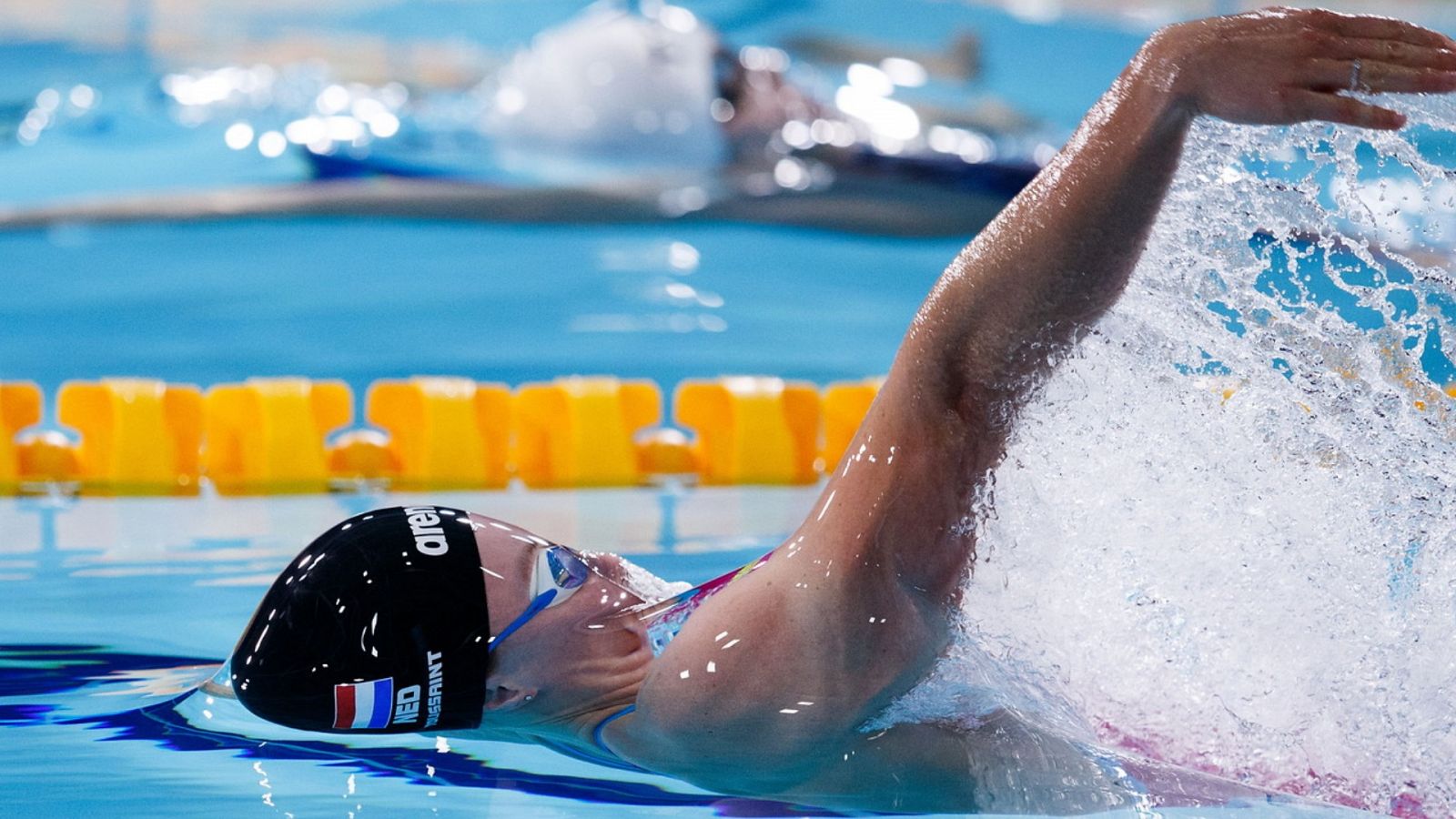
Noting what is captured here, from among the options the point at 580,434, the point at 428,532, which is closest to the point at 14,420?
the point at 580,434

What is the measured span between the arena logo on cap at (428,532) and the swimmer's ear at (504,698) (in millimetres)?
167

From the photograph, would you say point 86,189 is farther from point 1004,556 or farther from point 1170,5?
point 1170,5

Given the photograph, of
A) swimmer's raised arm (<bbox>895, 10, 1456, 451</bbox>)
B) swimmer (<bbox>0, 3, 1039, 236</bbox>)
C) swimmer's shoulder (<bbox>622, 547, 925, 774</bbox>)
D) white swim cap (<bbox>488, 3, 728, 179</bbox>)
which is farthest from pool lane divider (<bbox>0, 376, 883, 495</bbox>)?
white swim cap (<bbox>488, 3, 728, 179</bbox>)

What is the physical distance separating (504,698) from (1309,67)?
1062 millimetres

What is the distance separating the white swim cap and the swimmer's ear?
503 cm

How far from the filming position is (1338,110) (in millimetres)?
1353

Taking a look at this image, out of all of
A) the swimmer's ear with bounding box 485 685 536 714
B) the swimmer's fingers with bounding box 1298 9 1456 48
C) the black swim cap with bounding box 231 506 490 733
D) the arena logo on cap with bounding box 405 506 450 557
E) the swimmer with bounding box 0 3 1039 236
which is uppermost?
the swimmer with bounding box 0 3 1039 236

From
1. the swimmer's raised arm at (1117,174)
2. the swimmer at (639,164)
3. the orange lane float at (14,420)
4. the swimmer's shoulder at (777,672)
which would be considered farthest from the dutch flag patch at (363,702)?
the swimmer at (639,164)

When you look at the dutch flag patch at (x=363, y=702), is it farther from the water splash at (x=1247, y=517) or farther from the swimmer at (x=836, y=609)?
the water splash at (x=1247, y=517)

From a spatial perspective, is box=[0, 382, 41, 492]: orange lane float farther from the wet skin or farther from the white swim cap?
the white swim cap

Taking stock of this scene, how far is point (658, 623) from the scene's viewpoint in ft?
5.87

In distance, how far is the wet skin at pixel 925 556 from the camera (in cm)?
139

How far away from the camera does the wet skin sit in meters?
1.39

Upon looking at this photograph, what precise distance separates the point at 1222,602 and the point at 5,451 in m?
2.94
